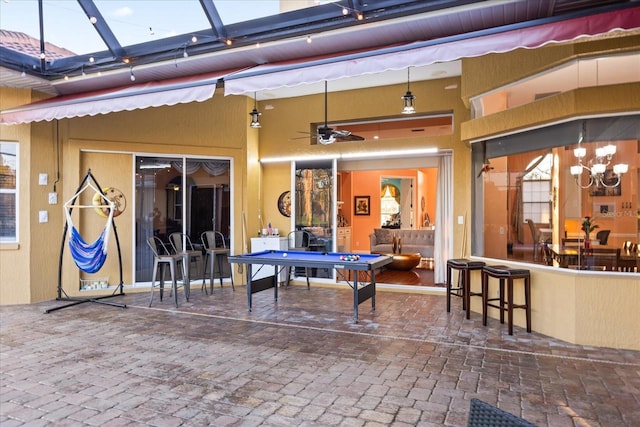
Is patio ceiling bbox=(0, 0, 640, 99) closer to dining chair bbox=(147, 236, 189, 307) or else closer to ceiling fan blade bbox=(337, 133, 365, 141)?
ceiling fan blade bbox=(337, 133, 365, 141)

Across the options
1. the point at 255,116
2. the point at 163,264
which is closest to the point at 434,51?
the point at 255,116

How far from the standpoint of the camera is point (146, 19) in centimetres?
585

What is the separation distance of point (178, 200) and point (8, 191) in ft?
9.16

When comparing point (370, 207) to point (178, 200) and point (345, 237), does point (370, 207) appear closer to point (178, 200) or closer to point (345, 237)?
point (345, 237)

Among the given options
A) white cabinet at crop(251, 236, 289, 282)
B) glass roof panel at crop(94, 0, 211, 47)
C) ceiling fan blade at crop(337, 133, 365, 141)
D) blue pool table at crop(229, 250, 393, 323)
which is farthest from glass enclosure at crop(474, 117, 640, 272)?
glass roof panel at crop(94, 0, 211, 47)

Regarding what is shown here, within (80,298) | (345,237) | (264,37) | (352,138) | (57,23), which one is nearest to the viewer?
(264,37)

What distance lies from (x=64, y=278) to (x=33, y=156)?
7.20 feet

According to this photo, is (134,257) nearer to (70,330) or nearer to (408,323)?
(70,330)

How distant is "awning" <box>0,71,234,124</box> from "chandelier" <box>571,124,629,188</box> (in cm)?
441

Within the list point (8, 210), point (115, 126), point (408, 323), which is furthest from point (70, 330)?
point (408, 323)

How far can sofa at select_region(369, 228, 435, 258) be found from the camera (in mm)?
11898

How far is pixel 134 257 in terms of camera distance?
8156mm

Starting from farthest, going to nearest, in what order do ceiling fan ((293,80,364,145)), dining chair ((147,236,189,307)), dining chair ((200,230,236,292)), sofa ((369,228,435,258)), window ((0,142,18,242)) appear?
sofa ((369,228,435,258)) → dining chair ((200,230,236,292)) → ceiling fan ((293,80,364,145)) → window ((0,142,18,242)) → dining chair ((147,236,189,307))

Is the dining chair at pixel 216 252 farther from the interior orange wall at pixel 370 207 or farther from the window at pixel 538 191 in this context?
the interior orange wall at pixel 370 207
